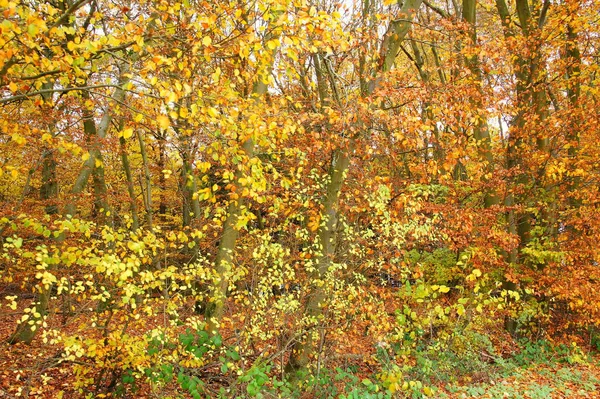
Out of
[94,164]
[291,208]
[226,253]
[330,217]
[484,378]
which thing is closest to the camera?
[226,253]

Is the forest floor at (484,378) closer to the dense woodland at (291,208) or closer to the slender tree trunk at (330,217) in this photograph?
the dense woodland at (291,208)

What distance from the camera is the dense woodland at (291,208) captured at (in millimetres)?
4988

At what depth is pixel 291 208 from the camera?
27.3ft

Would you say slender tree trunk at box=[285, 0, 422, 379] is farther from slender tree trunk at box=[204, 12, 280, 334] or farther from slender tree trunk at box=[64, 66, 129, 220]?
slender tree trunk at box=[64, 66, 129, 220]

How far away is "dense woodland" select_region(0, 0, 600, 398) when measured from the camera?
499 cm

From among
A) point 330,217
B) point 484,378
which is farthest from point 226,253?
point 484,378

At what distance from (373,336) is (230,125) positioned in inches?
196

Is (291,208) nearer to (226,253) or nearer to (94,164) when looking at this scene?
(226,253)

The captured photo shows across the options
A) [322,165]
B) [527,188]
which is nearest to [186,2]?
[322,165]

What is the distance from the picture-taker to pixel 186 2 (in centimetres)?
413

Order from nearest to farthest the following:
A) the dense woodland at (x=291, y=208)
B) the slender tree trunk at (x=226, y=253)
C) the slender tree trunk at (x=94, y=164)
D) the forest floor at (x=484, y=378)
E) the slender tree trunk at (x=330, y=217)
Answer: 1. the dense woodland at (x=291, y=208)
2. the slender tree trunk at (x=226, y=253)
3. the slender tree trunk at (x=330, y=217)
4. the forest floor at (x=484, y=378)
5. the slender tree trunk at (x=94, y=164)

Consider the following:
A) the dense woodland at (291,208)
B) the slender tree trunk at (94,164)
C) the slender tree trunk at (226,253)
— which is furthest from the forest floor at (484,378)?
the slender tree trunk at (94,164)

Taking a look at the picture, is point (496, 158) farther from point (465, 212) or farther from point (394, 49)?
point (394, 49)

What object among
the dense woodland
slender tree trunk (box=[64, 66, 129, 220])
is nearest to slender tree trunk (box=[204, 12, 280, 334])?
the dense woodland
